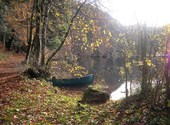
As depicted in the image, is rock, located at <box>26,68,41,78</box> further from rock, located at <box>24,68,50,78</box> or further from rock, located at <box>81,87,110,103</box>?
rock, located at <box>81,87,110,103</box>

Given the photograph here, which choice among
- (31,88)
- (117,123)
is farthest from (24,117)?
(31,88)

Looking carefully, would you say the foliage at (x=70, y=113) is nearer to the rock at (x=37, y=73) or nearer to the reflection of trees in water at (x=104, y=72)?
the rock at (x=37, y=73)

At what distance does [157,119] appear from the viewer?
7.20m

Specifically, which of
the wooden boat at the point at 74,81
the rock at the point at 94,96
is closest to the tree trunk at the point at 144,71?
the rock at the point at 94,96

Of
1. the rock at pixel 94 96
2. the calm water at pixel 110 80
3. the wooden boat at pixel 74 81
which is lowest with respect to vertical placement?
the calm water at pixel 110 80

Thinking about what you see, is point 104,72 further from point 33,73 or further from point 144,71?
point 144,71

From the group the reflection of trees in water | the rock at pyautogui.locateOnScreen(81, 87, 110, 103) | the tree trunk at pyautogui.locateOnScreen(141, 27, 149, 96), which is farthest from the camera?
the reflection of trees in water

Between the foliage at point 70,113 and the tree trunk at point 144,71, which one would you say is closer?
the foliage at point 70,113

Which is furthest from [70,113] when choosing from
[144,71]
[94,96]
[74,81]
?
[74,81]

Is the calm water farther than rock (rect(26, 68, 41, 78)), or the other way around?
the calm water

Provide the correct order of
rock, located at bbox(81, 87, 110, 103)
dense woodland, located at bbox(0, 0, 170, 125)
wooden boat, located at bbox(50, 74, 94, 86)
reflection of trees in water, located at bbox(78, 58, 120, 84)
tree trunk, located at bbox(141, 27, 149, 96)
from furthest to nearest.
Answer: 1. reflection of trees in water, located at bbox(78, 58, 120, 84)
2. wooden boat, located at bbox(50, 74, 94, 86)
3. rock, located at bbox(81, 87, 110, 103)
4. tree trunk, located at bbox(141, 27, 149, 96)
5. dense woodland, located at bbox(0, 0, 170, 125)

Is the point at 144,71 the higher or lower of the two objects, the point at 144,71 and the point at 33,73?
the higher

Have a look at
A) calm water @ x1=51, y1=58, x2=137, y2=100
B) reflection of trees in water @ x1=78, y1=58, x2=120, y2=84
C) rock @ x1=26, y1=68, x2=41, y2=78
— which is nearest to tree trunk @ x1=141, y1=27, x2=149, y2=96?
rock @ x1=26, y1=68, x2=41, y2=78

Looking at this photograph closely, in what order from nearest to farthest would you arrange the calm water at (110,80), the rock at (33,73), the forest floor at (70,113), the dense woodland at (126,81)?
the forest floor at (70,113)
the dense woodland at (126,81)
the rock at (33,73)
the calm water at (110,80)
